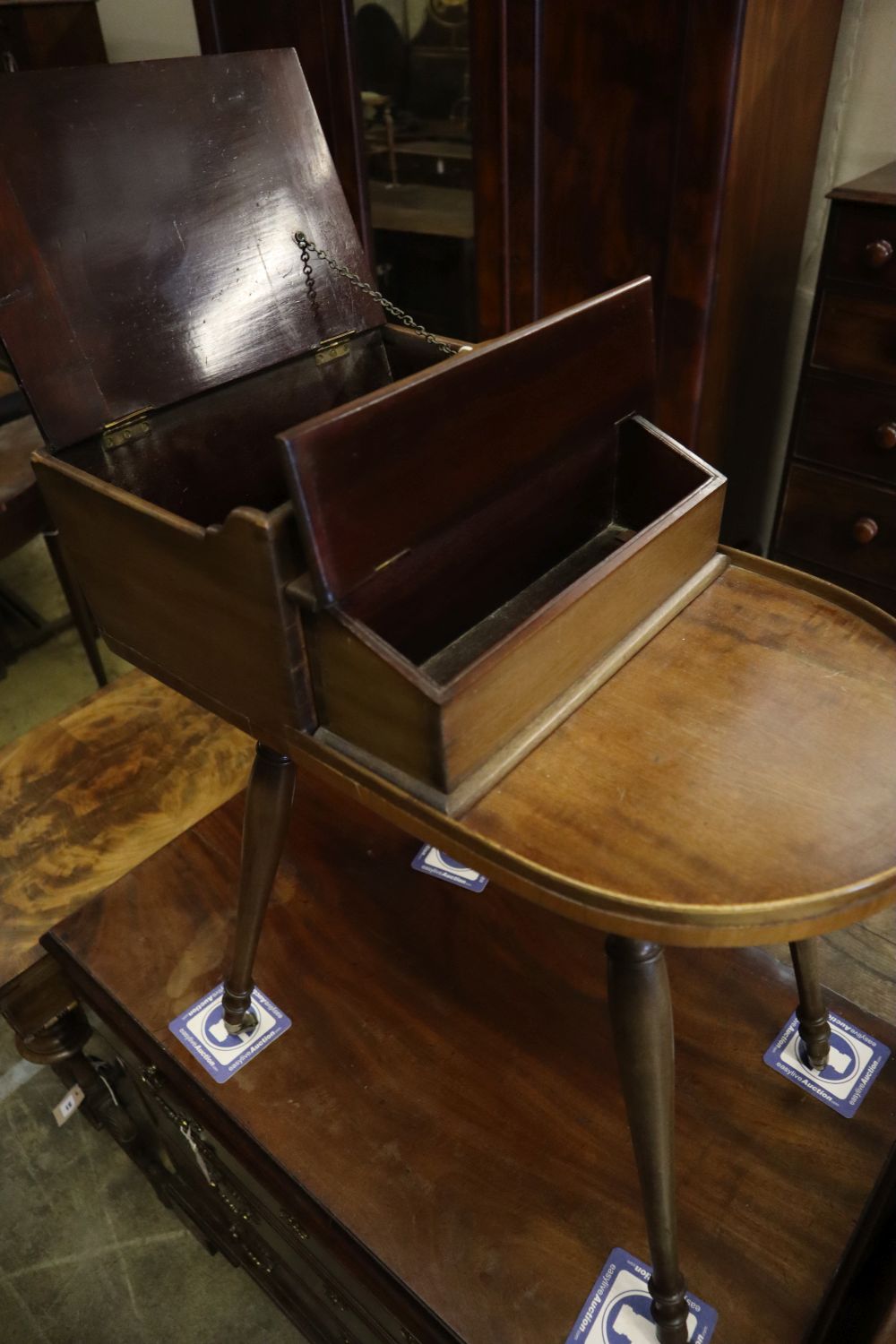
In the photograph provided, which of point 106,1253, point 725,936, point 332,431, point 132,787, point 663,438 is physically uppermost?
point 332,431

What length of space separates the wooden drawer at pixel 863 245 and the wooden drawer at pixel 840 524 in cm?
37

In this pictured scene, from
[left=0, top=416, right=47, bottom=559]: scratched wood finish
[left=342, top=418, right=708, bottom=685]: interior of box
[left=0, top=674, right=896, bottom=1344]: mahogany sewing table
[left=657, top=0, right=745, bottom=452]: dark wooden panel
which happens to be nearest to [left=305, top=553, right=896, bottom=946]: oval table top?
[left=342, top=418, right=708, bottom=685]: interior of box

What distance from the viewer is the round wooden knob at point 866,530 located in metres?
1.84

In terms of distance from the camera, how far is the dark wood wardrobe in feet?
5.08

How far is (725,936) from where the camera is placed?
2.14 feet

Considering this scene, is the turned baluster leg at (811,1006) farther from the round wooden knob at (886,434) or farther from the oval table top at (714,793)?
the round wooden knob at (886,434)

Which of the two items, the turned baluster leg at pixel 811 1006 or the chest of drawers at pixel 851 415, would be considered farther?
the chest of drawers at pixel 851 415

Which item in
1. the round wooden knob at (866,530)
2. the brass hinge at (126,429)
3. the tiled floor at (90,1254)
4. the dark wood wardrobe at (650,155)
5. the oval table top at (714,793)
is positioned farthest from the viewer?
the round wooden knob at (866,530)

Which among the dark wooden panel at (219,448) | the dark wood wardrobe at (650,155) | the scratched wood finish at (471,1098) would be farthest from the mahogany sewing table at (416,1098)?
the dark wood wardrobe at (650,155)

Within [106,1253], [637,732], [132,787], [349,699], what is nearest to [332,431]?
[349,699]

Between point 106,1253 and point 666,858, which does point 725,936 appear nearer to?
point 666,858

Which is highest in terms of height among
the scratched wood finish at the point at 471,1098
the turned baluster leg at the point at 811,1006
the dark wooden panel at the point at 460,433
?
the dark wooden panel at the point at 460,433

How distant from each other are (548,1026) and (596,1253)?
266mm

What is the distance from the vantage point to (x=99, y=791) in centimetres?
169
